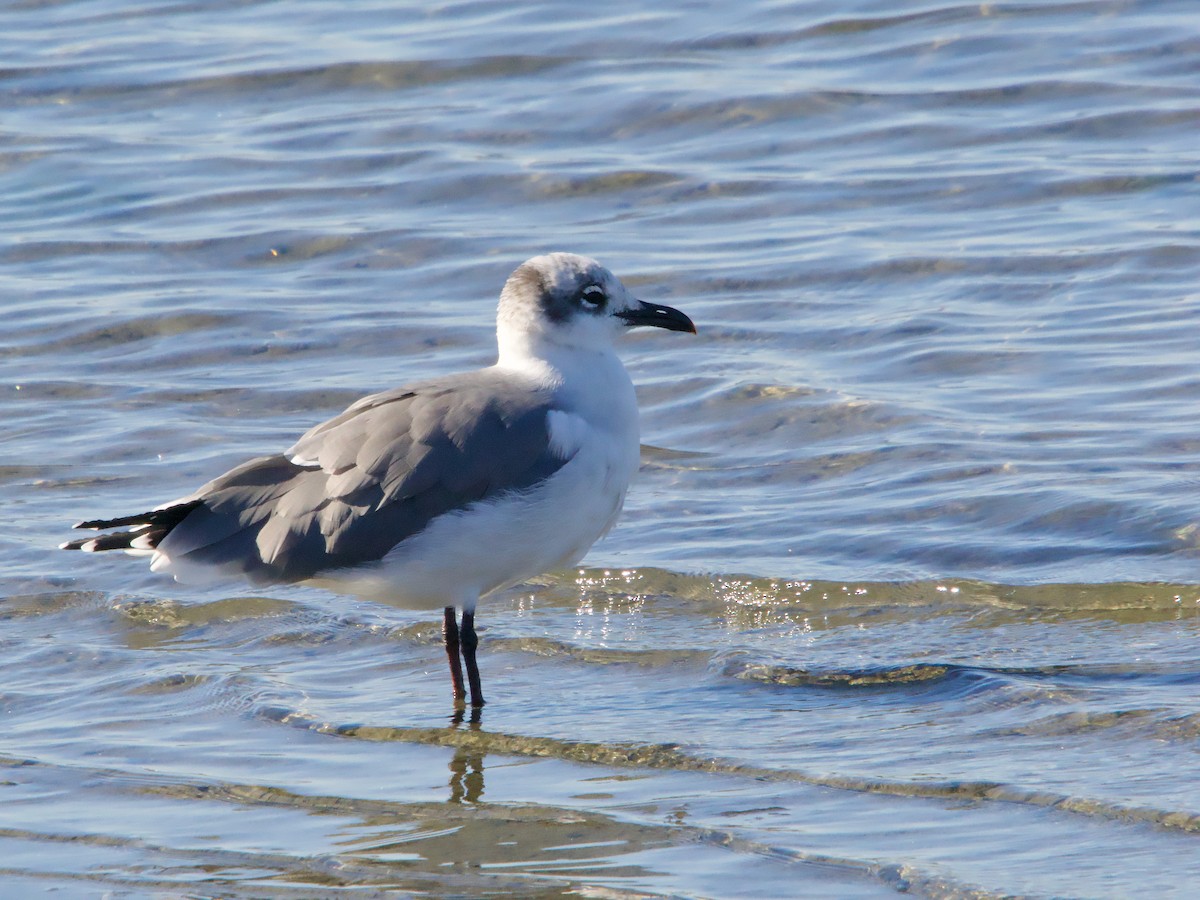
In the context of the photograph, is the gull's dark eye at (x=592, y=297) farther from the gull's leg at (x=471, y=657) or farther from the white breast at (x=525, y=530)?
the gull's leg at (x=471, y=657)

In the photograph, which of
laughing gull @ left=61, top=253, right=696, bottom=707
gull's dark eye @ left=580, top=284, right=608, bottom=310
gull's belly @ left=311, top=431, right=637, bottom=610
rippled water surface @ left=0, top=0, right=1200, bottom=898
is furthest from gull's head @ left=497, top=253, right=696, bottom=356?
rippled water surface @ left=0, top=0, right=1200, bottom=898

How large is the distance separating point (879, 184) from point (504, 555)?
22.2ft

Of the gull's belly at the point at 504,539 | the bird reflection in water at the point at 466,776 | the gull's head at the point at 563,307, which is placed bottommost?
the bird reflection in water at the point at 466,776

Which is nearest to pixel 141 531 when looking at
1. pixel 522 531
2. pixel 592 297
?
pixel 522 531

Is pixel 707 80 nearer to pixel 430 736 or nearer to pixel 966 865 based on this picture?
pixel 430 736

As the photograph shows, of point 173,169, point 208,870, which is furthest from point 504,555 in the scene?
point 173,169

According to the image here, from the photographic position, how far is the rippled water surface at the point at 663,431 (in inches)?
190

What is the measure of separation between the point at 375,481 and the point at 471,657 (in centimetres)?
65

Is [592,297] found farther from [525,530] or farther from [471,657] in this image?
[471,657]

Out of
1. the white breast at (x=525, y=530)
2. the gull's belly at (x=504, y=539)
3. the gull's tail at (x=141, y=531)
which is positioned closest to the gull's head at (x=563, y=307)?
the white breast at (x=525, y=530)

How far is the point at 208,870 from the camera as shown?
456cm

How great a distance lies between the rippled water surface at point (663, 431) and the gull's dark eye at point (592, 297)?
112 centimetres

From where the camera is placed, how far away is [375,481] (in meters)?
5.80

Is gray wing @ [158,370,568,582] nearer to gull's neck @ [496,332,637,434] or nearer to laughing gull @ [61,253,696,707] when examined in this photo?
laughing gull @ [61,253,696,707]
